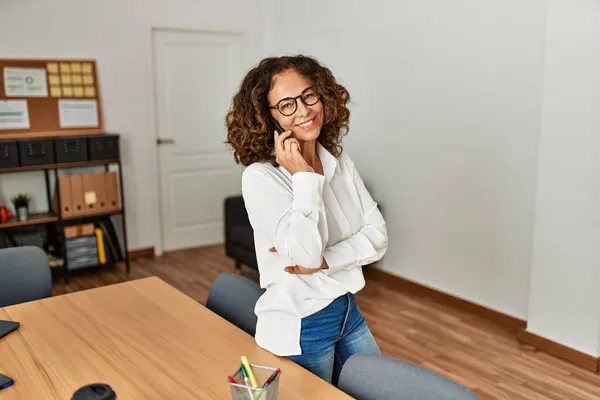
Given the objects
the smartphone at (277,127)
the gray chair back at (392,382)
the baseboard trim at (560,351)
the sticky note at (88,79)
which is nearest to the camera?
the gray chair back at (392,382)

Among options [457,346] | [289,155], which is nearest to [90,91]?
[457,346]

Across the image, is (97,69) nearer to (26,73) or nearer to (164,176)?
(26,73)

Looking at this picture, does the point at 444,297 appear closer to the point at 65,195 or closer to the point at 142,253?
the point at 142,253

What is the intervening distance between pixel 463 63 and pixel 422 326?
1820mm

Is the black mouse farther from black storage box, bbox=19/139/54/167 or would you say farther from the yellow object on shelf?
the yellow object on shelf

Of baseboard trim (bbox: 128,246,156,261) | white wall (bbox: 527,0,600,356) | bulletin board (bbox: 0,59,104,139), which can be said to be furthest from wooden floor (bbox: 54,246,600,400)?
bulletin board (bbox: 0,59,104,139)

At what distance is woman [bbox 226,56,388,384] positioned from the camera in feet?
5.20

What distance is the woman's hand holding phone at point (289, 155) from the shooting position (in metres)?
1.62

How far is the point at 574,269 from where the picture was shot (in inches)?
135

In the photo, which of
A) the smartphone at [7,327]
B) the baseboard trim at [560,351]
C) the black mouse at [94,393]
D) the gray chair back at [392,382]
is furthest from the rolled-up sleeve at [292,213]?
the baseboard trim at [560,351]

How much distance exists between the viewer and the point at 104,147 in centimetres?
502

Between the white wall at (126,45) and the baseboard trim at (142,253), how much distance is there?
0.05 meters

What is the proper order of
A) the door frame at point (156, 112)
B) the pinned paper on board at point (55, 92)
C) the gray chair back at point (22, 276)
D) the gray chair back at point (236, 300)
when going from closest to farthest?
1. the gray chair back at point (236, 300)
2. the gray chair back at point (22, 276)
3. the pinned paper on board at point (55, 92)
4. the door frame at point (156, 112)

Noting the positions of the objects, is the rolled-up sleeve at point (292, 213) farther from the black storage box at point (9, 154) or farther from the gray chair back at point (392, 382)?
the black storage box at point (9, 154)
